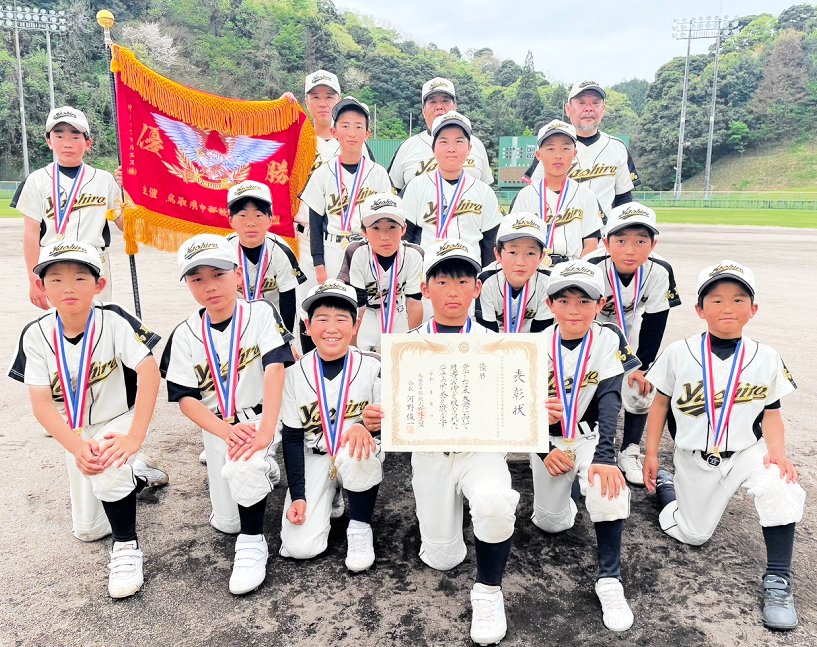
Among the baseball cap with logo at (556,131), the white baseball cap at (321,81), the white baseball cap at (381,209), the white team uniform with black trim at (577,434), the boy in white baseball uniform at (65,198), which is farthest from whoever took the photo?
the white baseball cap at (321,81)

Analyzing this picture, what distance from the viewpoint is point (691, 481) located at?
3.14 m

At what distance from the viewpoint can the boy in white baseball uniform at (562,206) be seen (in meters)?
4.60

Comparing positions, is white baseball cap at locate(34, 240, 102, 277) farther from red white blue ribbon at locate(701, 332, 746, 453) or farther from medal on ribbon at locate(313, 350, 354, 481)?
red white blue ribbon at locate(701, 332, 746, 453)

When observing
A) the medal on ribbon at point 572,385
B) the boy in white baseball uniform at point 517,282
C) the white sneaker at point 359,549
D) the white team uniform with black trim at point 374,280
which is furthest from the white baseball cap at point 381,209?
the white sneaker at point 359,549

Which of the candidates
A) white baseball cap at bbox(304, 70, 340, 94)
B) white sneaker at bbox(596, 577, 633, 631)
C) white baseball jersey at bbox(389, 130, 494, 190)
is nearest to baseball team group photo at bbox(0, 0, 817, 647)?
white sneaker at bbox(596, 577, 633, 631)

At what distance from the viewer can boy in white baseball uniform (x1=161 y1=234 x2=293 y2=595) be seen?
3.00 m

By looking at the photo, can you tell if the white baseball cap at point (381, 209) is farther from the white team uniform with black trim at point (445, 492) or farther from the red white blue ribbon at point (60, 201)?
the red white blue ribbon at point (60, 201)

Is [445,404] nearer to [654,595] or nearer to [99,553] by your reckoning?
[654,595]

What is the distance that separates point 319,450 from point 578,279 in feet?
5.60

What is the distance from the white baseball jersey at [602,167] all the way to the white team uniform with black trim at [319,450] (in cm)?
285

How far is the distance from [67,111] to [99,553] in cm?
336

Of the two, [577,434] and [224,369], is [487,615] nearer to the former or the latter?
[577,434]

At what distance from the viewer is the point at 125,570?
2.79m

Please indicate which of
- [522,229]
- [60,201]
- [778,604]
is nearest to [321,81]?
[60,201]
